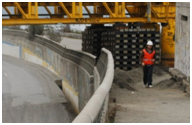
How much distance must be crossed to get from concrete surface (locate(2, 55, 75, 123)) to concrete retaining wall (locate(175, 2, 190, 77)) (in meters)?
8.54

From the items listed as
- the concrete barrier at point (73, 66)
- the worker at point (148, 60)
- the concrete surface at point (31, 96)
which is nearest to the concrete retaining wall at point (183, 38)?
the worker at point (148, 60)

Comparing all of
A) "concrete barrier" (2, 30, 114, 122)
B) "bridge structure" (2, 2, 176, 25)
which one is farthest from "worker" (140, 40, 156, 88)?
"bridge structure" (2, 2, 176, 25)

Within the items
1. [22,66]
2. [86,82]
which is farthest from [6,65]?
[86,82]

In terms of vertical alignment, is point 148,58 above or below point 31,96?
above

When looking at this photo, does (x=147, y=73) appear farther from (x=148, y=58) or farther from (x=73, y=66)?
(x=73, y=66)

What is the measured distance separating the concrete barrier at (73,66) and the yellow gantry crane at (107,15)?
6.31 feet

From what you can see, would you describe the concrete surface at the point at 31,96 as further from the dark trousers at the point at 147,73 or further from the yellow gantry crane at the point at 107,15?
the dark trousers at the point at 147,73

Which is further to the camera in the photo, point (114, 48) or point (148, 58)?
point (114, 48)

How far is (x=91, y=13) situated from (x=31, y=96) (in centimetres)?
534

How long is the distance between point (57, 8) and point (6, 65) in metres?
16.7

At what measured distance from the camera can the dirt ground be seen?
38.0ft

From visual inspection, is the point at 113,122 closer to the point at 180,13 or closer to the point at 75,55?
the point at 180,13

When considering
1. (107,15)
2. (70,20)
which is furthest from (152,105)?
(107,15)

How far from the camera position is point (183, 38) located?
19.1 metres
